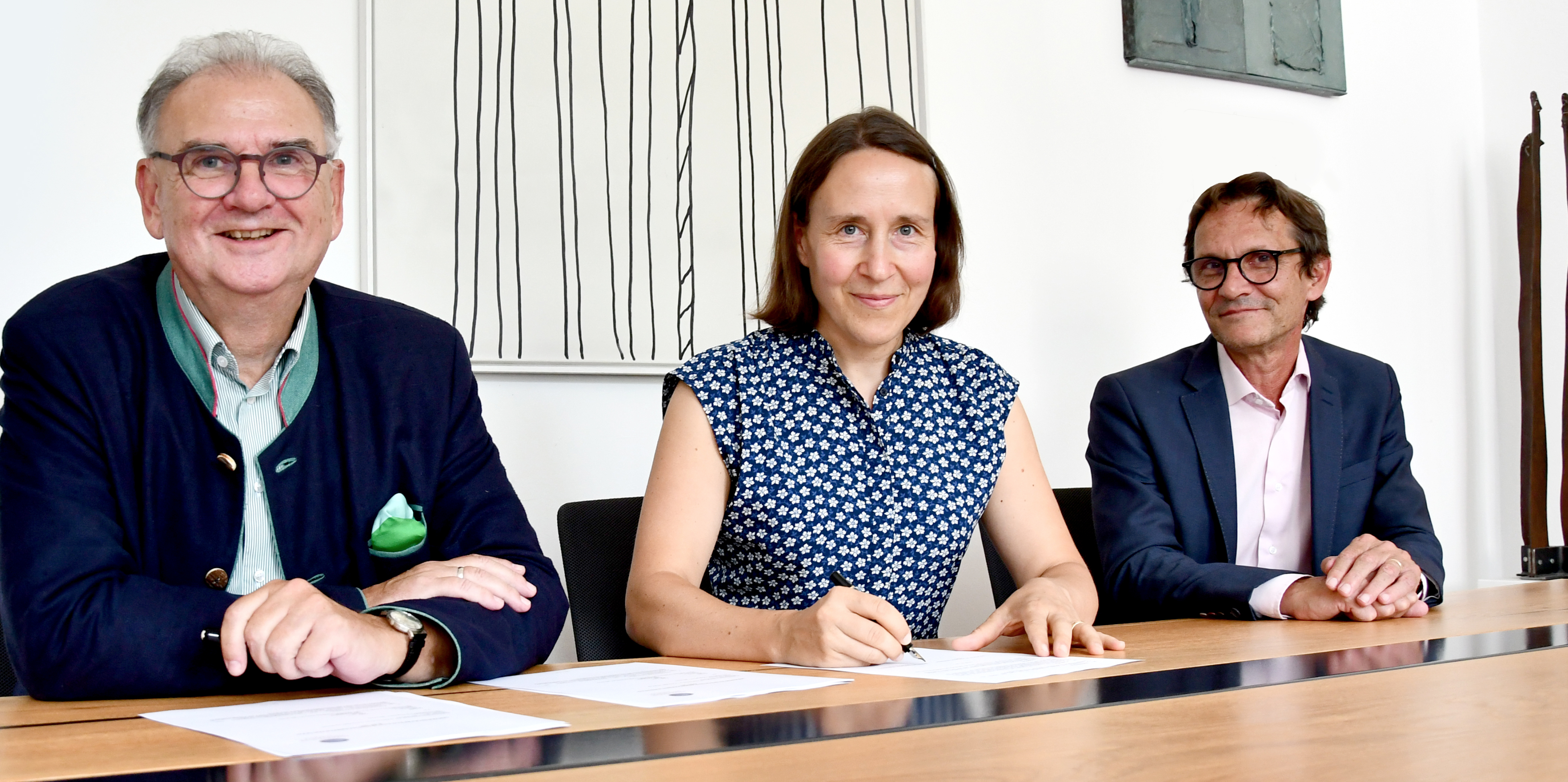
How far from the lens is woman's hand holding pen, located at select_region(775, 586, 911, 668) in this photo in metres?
1.32

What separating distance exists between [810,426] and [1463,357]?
2.77 m

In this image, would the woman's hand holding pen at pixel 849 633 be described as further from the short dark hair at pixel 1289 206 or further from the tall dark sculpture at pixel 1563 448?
the tall dark sculpture at pixel 1563 448

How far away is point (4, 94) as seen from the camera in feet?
6.97

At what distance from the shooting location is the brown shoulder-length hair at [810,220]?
1954mm

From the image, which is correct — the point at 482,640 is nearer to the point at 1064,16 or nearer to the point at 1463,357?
the point at 1064,16

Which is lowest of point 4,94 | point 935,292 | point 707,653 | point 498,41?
point 707,653

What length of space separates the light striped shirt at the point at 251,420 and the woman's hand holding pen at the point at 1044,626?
2.80ft

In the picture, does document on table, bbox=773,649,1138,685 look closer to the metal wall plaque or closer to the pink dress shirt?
the pink dress shirt

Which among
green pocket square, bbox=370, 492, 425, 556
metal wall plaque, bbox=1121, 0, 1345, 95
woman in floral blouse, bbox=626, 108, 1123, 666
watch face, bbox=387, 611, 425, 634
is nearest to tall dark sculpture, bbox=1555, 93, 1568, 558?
metal wall plaque, bbox=1121, 0, 1345, 95

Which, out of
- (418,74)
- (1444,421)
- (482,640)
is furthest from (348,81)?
(1444,421)

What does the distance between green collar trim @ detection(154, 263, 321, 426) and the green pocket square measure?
0.53ft

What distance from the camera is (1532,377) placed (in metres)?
3.42

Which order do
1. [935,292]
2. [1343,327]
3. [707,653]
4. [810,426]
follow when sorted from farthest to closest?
[1343,327] → [935,292] → [810,426] → [707,653]

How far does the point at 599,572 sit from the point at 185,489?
0.60m
